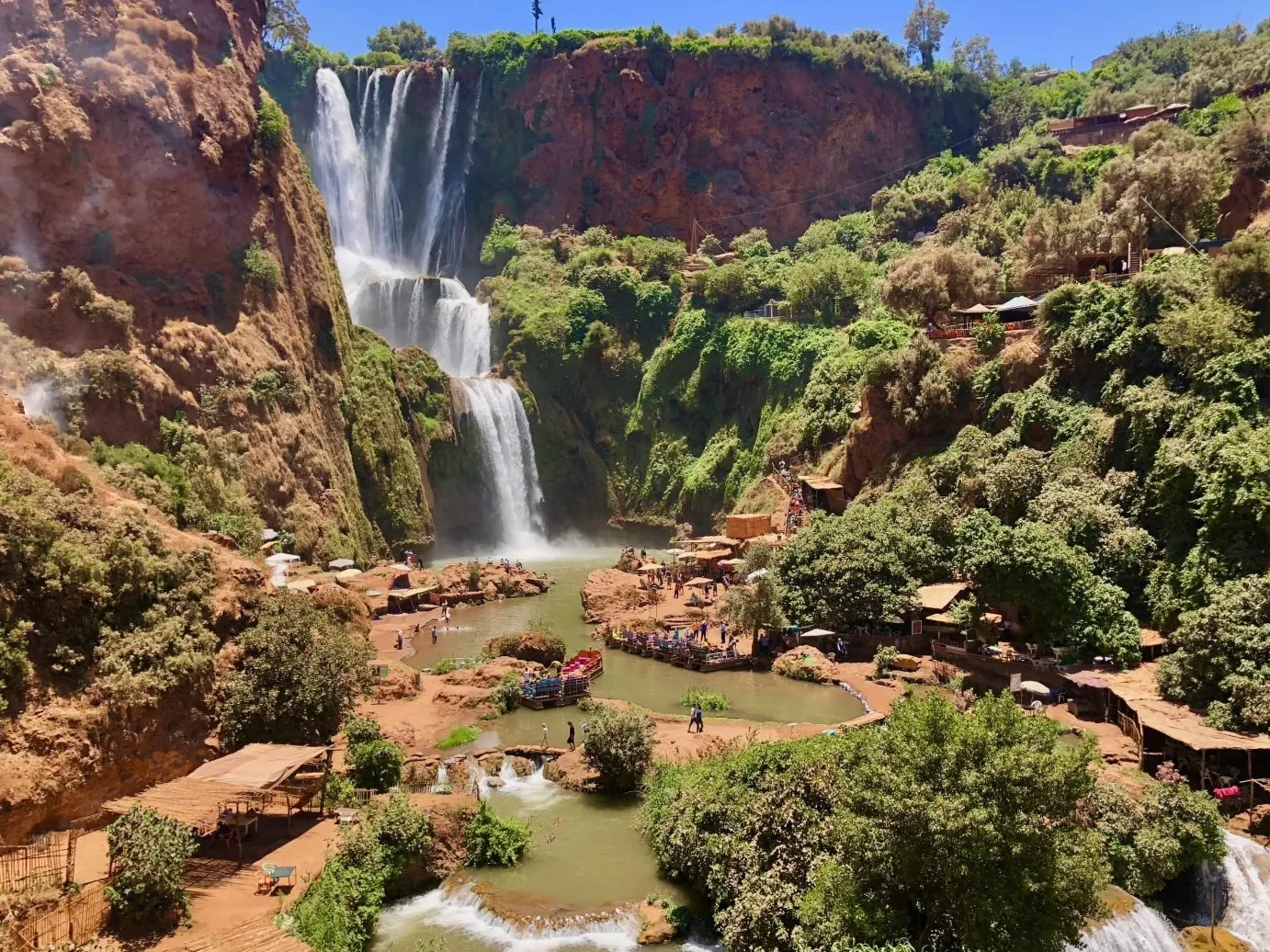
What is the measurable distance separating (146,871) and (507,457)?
4483 cm

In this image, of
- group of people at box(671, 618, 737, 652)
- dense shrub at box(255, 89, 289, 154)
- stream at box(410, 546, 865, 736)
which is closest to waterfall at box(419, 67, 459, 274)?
dense shrub at box(255, 89, 289, 154)

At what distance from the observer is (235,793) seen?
17.0m

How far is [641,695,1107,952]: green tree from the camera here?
1293 cm

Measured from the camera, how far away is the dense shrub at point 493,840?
722 inches

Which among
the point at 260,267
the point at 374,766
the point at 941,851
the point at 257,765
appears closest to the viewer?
the point at 941,851

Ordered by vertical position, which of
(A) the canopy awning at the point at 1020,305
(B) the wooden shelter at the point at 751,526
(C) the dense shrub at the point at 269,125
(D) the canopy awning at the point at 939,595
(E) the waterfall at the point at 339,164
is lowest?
(D) the canopy awning at the point at 939,595

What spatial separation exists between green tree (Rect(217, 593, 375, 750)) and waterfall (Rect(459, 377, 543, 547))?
113 ft

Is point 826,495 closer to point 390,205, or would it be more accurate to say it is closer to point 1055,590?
point 1055,590

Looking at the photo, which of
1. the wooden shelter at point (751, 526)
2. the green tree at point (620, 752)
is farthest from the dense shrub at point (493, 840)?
the wooden shelter at point (751, 526)

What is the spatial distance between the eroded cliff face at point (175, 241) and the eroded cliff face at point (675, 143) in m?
33.2

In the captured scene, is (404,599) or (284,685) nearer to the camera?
(284,685)

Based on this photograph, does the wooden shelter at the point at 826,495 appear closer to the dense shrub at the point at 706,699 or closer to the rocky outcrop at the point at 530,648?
the rocky outcrop at the point at 530,648

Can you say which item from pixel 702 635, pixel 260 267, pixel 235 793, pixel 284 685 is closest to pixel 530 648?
pixel 702 635

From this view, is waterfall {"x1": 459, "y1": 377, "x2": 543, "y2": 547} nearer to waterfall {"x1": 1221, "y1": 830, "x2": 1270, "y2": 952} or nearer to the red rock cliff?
the red rock cliff
